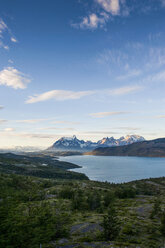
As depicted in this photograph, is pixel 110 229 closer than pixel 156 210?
Yes

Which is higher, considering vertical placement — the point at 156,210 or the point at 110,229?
the point at 110,229

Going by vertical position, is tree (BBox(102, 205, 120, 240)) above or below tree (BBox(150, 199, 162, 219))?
above

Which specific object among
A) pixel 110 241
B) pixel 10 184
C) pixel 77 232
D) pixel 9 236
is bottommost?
pixel 10 184

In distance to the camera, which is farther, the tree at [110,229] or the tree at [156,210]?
the tree at [156,210]

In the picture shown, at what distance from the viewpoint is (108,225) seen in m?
26.5

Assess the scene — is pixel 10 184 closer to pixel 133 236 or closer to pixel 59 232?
pixel 59 232

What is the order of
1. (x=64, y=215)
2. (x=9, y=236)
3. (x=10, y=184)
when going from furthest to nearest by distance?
(x=10, y=184) → (x=64, y=215) → (x=9, y=236)

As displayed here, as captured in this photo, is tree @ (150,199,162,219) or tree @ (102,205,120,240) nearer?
tree @ (102,205,120,240)

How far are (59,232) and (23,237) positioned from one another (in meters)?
7.72

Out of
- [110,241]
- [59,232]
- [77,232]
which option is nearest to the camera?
[110,241]

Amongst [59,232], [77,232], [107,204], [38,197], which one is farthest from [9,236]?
[38,197]

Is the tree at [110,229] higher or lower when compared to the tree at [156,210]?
higher

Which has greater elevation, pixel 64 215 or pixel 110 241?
pixel 110 241

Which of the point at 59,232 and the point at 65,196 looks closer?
the point at 59,232
